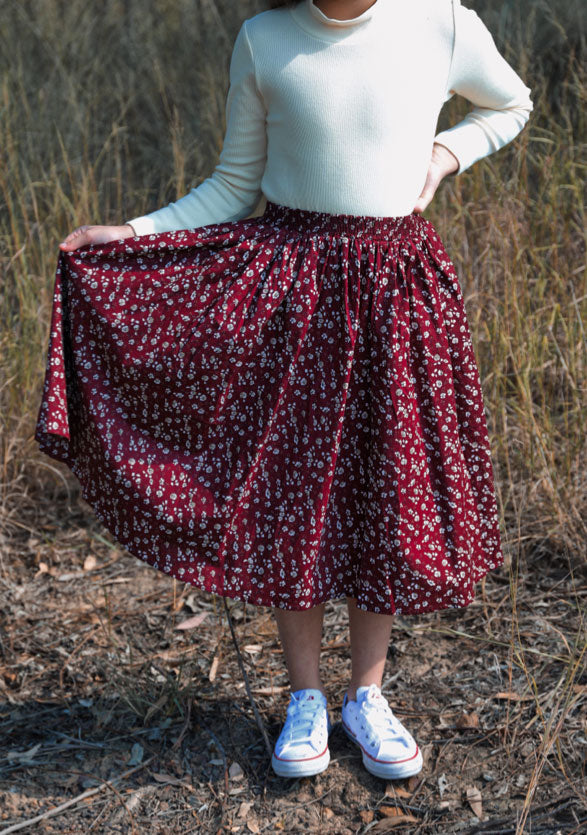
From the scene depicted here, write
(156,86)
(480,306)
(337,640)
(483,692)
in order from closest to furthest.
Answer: (483,692), (337,640), (480,306), (156,86)

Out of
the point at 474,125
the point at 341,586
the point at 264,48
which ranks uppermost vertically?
the point at 264,48

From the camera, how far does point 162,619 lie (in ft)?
7.76

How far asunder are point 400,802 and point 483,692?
372 mm

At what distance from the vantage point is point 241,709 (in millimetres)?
2021

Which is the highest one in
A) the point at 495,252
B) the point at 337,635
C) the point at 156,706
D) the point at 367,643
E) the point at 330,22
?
the point at 330,22

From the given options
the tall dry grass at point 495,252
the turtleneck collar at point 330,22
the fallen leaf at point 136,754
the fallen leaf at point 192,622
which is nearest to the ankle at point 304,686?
the fallen leaf at point 136,754

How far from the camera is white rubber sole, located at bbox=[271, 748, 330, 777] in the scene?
176cm

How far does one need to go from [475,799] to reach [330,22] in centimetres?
140

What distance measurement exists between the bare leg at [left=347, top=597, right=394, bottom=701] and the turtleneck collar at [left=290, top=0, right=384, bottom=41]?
1001 mm

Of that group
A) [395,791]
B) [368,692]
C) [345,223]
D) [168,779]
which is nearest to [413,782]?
[395,791]

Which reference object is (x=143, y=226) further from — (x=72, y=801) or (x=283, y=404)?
(x=72, y=801)

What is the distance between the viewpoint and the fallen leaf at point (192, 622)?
2316 mm

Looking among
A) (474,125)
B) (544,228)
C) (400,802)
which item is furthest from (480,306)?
(400,802)

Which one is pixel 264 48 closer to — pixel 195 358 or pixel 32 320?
pixel 195 358
